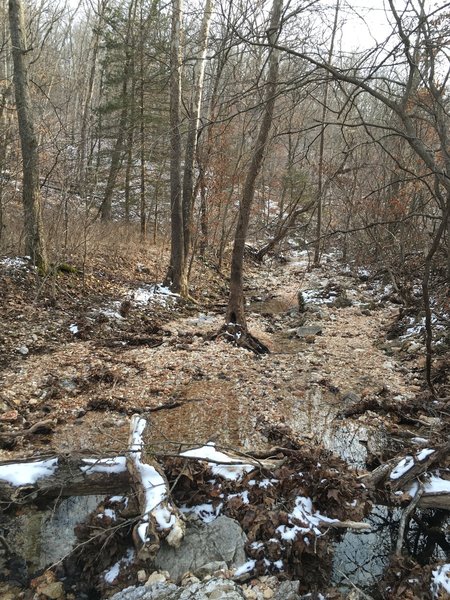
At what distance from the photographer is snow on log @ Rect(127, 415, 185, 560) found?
122 inches

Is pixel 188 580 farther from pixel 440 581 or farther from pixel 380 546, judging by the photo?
pixel 440 581

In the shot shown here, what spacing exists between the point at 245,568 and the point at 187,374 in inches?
151

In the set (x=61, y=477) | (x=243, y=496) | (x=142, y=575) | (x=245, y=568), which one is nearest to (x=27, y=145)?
(x=61, y=477)

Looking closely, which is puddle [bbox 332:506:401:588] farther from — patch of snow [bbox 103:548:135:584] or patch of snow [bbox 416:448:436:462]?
patch of snow [bbox 103:548:135:584]

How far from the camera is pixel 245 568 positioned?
3.08 m

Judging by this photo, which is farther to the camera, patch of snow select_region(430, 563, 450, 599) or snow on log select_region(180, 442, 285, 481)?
snow on log select_region(180, 442, 285, 481)

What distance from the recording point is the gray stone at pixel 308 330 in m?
9.27

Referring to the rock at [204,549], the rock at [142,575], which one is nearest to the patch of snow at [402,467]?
the rock at [204,549]

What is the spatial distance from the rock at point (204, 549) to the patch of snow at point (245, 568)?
0.10ft

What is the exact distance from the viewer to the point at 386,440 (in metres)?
5.00

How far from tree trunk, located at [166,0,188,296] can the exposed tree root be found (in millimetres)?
3206

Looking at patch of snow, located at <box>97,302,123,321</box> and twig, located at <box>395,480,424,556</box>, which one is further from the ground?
patch of snow, located at <box>97,302,123,321</box>

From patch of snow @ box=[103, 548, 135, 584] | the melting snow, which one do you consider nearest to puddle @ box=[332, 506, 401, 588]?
the melting snow

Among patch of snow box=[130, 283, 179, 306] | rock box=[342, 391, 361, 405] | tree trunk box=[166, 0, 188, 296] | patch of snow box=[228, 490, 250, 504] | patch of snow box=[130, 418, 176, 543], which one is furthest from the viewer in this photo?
patch of snow box=[130, 283, 179, 306]
